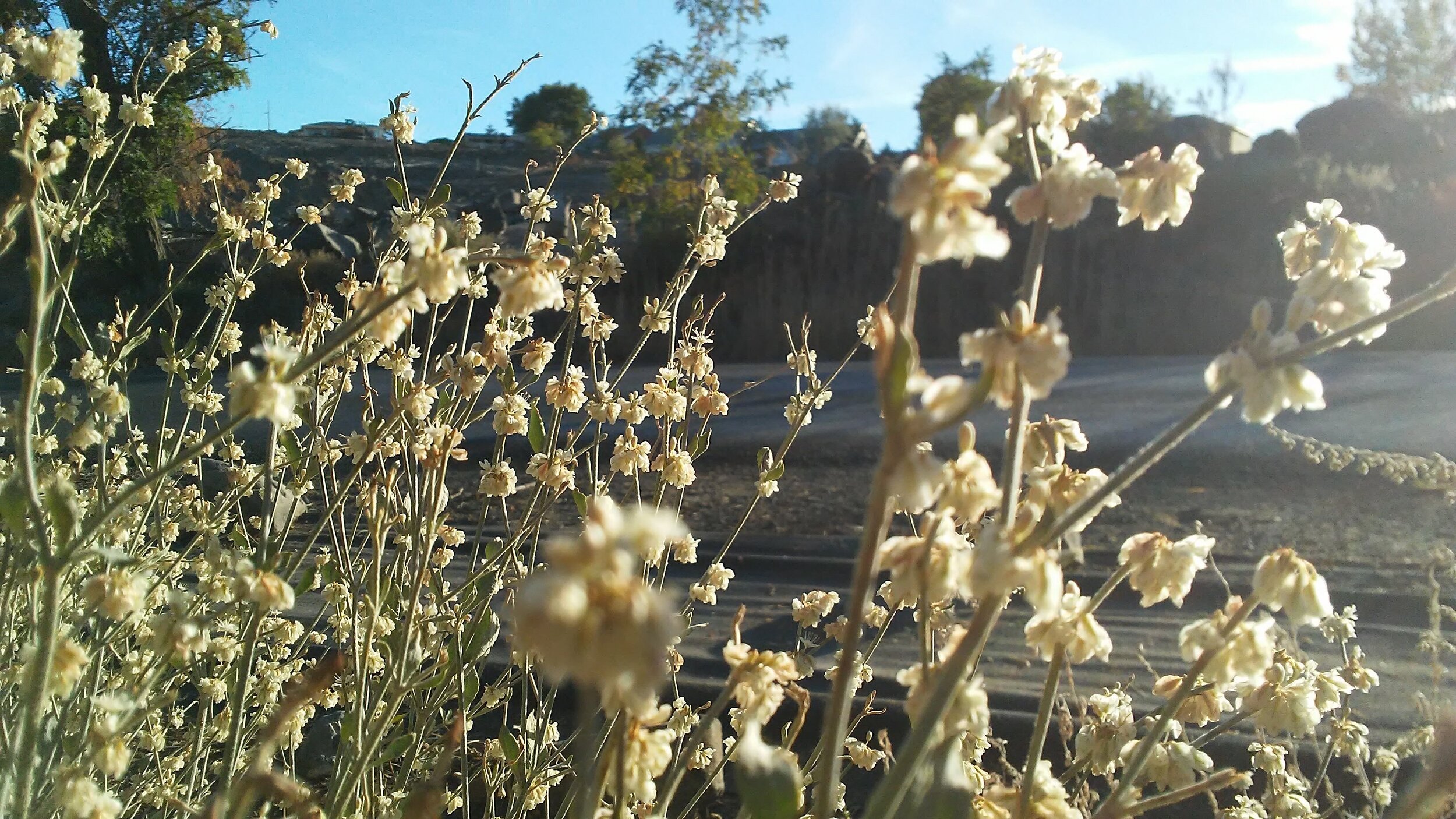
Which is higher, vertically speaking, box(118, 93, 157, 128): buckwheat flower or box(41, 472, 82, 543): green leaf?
box(118, 93, 157, 128): buckwheat flower

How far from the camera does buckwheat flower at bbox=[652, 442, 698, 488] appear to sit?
6.63 feet

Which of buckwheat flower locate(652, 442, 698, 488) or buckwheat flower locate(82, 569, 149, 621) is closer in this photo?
buckwheat flower locate(82, 569, 149, 621)

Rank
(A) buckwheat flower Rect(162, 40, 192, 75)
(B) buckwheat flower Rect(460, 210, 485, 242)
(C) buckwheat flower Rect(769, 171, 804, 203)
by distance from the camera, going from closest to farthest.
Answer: (B) buckwheat flower Rect(460, 210, 485, 242) < (C) buckwheat flower Rect(769, 171, 804, 203) < (A) buckwheat flower Rect(162, 40, 192, 75)

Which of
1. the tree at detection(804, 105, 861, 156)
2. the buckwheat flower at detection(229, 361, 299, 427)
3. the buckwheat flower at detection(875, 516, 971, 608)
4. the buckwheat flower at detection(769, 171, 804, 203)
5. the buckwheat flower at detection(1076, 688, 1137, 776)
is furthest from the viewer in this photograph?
the tree at detection(804, 105, 861, 156)

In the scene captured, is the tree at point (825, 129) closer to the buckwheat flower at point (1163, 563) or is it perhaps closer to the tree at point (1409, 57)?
the tree at point (1409, 57)

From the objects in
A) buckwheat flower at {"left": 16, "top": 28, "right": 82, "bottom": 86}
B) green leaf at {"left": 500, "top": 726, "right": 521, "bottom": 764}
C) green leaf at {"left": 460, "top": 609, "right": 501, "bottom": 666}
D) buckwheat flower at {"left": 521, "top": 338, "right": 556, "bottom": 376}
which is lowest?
green leaf at {"left": 500, "top": 726, "right": 521, "bottom": 764}

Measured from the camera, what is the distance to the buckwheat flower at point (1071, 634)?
100 cm

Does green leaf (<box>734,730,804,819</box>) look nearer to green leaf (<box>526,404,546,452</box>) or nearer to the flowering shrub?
the flowering shrub

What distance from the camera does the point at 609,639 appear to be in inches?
22.7

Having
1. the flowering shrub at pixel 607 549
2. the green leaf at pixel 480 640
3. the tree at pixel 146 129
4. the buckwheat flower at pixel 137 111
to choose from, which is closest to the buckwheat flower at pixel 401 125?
the flowering shrub at pixel 607 549

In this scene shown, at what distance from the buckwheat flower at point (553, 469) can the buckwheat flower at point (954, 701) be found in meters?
1.06

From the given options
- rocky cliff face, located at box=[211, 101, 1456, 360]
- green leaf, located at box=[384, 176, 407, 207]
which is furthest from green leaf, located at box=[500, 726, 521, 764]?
rocky cliff face, located at box=[211, 101, 1456, 360]

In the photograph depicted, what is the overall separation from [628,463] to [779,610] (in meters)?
2.82

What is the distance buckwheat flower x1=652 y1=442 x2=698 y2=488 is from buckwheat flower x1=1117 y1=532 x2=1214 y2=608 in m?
1.07
